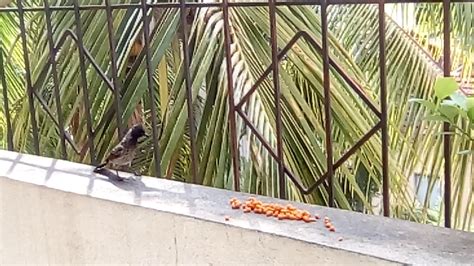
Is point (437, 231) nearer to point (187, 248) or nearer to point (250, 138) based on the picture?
point (187, 248)

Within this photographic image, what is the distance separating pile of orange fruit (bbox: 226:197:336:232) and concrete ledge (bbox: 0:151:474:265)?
0.06ft

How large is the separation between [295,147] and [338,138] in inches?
28.8

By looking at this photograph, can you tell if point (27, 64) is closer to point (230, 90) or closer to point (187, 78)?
point (187, 78)

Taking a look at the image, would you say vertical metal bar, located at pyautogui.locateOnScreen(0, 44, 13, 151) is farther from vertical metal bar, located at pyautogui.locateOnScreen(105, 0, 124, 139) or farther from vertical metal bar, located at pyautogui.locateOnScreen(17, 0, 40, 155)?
vertical metal bar, located at pyautogui.locateOnScreen(105, 0, 124, 139)

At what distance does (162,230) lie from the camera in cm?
145

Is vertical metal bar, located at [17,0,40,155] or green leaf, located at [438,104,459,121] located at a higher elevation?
vertical metal bar, located at [17,0,40,155]

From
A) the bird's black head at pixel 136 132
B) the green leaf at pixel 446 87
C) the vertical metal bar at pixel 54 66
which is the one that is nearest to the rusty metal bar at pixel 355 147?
the green leaf at pixel 446 87

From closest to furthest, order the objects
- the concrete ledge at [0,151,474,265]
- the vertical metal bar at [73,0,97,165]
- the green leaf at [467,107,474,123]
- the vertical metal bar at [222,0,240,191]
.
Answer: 1. the green leaf at [467,107,474,123]
2. the concrete ledge at [0,151,474,265]
3. the vertical metal bar at [222,0,240,191]
4. the vertical metal bar at [73,0,97,165]

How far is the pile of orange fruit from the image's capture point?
1312mm

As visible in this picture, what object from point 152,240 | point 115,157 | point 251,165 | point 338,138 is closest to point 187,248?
point 152,240

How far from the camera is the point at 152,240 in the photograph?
4.83 ft

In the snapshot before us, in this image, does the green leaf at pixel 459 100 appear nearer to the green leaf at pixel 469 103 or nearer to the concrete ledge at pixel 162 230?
the green leaf at pixel 469 103

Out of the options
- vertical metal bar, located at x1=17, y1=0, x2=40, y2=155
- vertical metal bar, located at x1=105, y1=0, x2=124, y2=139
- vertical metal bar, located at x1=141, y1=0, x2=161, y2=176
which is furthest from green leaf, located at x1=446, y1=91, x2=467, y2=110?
vertical metal bar, located at x1=17, y1=0, x2=40, y2=155

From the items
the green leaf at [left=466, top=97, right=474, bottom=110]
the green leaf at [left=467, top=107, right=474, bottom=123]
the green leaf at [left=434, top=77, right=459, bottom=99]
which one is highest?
the green leaf at [left=434, top=77, right=459, bottom=99]
